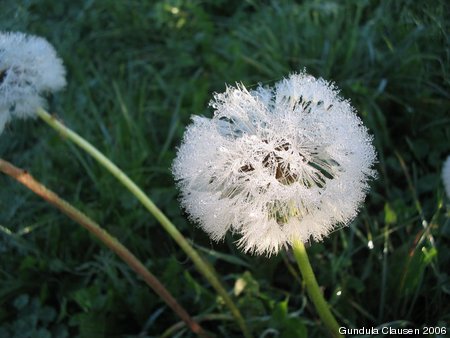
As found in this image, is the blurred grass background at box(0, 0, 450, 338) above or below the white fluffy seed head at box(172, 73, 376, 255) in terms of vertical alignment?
below

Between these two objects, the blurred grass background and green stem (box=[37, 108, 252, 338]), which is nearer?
green stem (box=[37, 108, 252, 338])

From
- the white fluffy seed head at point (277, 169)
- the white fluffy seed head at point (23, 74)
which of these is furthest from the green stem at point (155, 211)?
the white fluffy seed head at point (277, 169)

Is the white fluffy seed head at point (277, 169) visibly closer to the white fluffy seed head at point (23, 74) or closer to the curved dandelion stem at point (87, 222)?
the curved dandelion stem at point (87, 222)

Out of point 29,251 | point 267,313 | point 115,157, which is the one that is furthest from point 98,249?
point 267,313

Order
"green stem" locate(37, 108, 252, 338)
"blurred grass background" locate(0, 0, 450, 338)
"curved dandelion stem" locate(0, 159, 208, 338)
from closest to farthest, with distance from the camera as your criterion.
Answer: "curved dandelion stem" locate(0, 159, 208, 338)
"green stem" locate(37, 108, 252, 338)
"blurred grass background" locate(0, 0, 450, 338)

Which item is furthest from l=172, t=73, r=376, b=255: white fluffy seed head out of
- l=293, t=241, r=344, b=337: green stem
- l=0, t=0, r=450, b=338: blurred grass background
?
l=0, t=0, r=450, b=338: blurred grass background

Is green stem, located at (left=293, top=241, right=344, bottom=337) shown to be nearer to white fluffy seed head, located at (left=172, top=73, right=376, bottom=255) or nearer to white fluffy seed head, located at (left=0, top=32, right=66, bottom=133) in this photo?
white fluffy seed head, located at (left=172, top=73, right=376, bottom=255)
